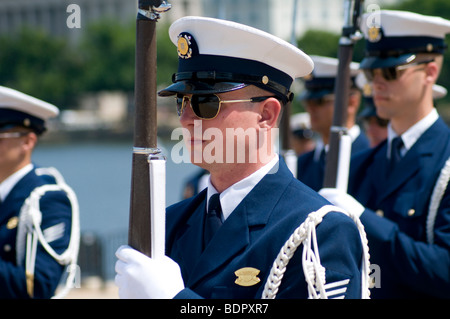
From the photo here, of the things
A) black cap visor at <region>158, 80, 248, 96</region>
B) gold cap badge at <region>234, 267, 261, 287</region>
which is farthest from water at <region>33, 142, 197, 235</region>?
gold cap badge at <region>234, 267, 261, 287</region>

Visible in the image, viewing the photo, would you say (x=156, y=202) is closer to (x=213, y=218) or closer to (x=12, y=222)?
(x=213, y=218)

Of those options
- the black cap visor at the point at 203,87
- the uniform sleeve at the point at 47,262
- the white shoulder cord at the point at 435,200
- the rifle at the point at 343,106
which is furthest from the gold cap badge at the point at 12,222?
the white shoulder cord at the point at 435,200

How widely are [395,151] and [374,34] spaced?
83 centimetres

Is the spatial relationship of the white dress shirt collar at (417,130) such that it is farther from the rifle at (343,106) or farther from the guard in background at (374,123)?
the guard in background at (374,123)

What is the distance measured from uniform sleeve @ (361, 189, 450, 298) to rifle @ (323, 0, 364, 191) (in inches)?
15.4

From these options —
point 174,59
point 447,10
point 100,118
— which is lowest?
point 100,118

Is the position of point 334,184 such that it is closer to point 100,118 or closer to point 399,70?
point 399,70

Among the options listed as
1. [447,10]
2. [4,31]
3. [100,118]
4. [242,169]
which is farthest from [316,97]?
[4,31]

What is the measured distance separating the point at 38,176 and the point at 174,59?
2414 inches

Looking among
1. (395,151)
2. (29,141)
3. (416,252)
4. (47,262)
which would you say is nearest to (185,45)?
(416,252)

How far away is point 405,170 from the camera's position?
4.84 meters

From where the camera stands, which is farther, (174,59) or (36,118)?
(174,59)

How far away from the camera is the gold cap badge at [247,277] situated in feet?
10.2

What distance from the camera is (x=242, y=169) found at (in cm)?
332
